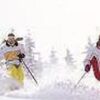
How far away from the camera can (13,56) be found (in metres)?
20.5

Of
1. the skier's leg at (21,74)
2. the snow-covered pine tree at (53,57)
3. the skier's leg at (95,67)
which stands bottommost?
the snow-covered pine tree at (53,57)

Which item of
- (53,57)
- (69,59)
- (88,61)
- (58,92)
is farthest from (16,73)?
(53,57)

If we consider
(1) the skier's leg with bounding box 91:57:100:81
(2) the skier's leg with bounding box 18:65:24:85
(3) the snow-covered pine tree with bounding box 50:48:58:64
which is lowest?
(3) the snow-covered pine tree with bounding box 50:48:58:64

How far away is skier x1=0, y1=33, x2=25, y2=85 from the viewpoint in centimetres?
2020

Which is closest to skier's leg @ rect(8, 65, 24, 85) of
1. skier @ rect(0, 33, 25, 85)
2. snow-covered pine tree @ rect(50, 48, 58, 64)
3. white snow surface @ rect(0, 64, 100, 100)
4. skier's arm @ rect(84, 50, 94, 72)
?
skier @ rect(0, 33, 25, 85)

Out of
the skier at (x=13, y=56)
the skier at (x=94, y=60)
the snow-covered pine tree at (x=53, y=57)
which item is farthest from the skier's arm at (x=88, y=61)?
the snow-covered pine tree at (x=53, y=57)

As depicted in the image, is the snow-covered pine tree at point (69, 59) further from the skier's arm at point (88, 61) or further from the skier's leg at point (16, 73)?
the skier's arm at point (88, 61)

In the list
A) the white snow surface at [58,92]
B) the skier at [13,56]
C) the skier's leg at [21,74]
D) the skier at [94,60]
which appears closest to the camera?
the white snow surface at [58,92]

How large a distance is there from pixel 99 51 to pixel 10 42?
381 cm

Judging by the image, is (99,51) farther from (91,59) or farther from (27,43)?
(27,43)

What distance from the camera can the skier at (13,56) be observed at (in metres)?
20.2

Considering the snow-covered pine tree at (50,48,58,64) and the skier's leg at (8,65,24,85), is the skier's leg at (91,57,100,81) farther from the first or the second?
the snow-covered pine tree at (50,48,58,64)

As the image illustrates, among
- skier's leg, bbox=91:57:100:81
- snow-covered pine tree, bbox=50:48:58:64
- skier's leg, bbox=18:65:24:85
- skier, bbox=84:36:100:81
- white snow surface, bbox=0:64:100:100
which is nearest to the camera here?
white snow surface, bbox=0:64:100:100

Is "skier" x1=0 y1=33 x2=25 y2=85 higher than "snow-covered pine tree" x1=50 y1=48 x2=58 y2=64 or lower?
higher
